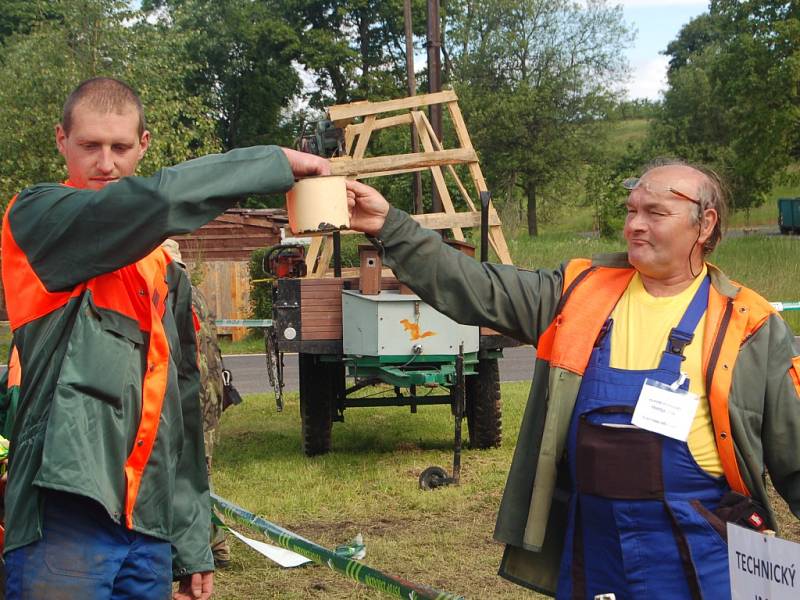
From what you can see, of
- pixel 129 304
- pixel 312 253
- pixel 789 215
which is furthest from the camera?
pixel 789 215

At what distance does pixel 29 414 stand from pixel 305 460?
6.96m

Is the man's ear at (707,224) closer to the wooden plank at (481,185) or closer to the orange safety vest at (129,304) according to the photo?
the orange safety vest at (129,304)

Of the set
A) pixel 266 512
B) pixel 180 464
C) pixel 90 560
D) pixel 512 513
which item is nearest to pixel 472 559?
pixel 266 512

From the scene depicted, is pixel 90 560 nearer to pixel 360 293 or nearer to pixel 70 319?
pixel 70 319

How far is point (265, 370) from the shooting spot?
17.2 meters

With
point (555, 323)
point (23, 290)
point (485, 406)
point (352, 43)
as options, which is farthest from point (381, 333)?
point (352, 43)

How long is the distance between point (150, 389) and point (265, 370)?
14.8 meters

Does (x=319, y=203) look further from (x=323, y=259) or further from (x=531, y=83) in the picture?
(x=531, y=83)

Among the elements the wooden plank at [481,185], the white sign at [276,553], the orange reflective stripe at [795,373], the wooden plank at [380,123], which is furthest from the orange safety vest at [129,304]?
the wooden plank at [380,123]

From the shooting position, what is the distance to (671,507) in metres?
2.91

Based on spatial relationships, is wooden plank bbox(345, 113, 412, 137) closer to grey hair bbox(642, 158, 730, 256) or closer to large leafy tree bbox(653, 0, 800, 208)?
grey hair bbox(642, 158, 730, 256)

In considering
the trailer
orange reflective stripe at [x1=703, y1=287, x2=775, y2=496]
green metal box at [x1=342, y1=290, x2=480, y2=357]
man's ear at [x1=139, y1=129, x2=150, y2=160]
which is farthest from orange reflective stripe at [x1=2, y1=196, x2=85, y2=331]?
green metal box at [x1=342, y1=290, x2=480, y2=357]

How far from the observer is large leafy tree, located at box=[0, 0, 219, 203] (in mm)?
20453

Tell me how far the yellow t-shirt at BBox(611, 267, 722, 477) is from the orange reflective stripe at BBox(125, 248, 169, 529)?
1.24m
